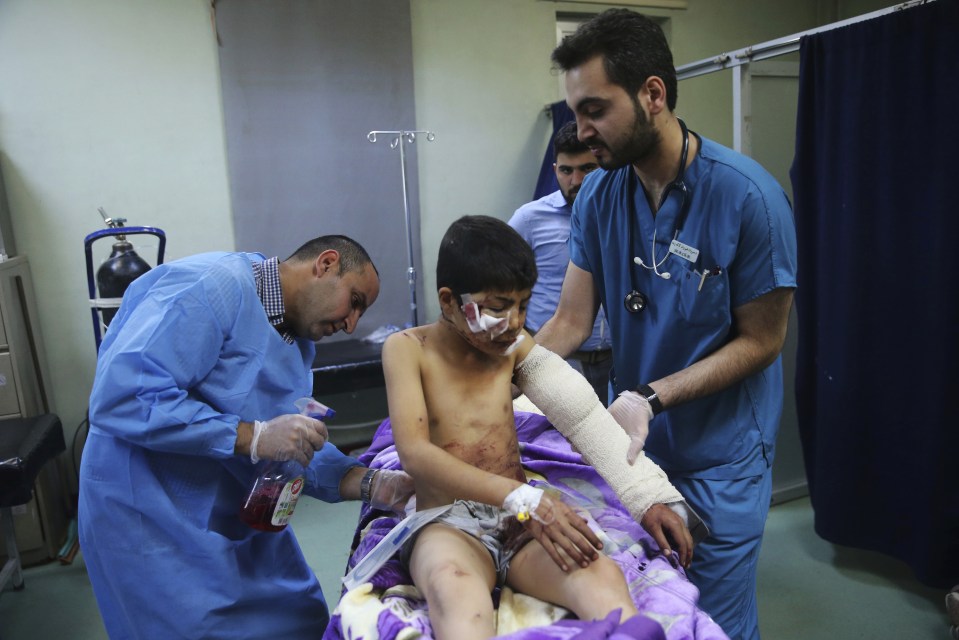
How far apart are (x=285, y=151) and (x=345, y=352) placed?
1.13m

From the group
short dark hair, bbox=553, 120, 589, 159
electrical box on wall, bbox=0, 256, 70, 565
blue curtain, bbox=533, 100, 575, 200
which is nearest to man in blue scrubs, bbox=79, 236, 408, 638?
short dark hair, bbox=553, 120, 589, 159

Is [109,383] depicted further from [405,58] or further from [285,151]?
[405,58]

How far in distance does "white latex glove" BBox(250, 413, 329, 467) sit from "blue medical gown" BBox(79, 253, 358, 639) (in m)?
0.05

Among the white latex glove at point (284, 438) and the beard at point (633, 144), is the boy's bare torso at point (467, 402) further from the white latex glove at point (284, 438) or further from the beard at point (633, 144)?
the beard at point (633, 144)

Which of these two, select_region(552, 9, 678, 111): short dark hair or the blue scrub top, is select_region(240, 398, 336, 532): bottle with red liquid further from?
select_region(552, 9, 678, 111): short dark hair

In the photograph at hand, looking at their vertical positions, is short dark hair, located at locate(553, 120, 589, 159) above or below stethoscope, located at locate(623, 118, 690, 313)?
above

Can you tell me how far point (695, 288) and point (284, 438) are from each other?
0.89 meters

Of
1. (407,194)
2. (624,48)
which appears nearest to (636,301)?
(624,48)

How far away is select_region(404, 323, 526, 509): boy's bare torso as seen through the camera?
4.79 ft

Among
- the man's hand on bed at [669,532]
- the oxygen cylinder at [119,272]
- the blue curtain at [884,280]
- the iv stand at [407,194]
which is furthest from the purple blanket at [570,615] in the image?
the iv stand at [407,194]

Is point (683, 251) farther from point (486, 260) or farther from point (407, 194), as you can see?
point (407, 194)

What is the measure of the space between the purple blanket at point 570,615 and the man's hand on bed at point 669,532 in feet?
0.09

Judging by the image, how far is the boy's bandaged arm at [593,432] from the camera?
136 cm

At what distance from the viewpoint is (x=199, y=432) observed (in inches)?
50.9
